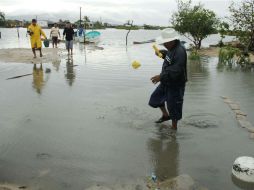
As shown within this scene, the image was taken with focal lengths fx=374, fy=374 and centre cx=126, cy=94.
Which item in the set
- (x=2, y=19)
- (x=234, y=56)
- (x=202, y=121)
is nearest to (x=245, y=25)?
(x=234, y=56)

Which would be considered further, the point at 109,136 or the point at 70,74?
the point at 70,74

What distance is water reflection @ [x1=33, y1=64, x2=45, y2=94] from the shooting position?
9.69 metres

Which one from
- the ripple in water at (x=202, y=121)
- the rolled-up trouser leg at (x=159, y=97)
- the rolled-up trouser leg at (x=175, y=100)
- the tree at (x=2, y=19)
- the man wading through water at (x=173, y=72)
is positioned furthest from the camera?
the tree at (x=2, y=19)

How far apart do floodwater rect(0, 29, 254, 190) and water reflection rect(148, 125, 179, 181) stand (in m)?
0.01

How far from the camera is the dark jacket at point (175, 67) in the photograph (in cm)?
570

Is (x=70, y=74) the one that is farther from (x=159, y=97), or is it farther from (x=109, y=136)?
(x=109, y=136)

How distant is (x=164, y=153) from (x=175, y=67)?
136 cm

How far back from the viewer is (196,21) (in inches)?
1024

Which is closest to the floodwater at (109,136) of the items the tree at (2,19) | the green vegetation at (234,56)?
the green vegetation at (234,56)

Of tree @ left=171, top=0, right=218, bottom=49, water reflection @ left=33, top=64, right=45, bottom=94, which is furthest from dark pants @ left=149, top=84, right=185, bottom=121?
tree @ left=171, top=0, right=218, bottom=49

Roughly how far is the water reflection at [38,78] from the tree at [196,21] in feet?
48.6

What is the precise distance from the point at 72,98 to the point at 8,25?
367 feet

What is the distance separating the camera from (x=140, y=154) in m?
5.10

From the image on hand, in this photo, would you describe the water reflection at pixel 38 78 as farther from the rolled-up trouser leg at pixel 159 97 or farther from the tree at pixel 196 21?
the tree at pixel 196 21
